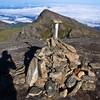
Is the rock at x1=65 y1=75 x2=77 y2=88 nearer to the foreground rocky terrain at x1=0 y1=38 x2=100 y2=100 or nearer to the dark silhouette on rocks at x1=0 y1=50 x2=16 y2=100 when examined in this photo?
the foreground rocky terrain at x1=0 y1=38 x2=100 y2=100

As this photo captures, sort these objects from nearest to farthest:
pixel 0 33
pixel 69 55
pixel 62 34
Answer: pixel 69 55 → pixel 62 34 → pixel 0 33

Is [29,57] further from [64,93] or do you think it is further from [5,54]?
[64,93]

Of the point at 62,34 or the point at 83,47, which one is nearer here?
the point at 83,47

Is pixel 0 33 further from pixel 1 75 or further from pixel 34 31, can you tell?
pixel 1 75

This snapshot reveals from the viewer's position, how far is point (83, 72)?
4388 centimetres

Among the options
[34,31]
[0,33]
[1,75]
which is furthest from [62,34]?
[1,75]

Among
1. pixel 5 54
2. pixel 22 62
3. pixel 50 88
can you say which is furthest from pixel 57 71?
pixel 5 54

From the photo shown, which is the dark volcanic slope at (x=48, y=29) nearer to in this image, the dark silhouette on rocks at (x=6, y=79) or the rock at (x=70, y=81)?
the dark silhouette on rocks at (x=6, y=79)

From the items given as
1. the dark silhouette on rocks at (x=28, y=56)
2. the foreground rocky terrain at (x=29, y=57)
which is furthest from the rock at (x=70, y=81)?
the dark silhouette on rocks at (x=28, y=56)

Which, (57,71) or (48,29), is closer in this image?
(57,71)

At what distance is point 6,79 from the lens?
4488 centimetres

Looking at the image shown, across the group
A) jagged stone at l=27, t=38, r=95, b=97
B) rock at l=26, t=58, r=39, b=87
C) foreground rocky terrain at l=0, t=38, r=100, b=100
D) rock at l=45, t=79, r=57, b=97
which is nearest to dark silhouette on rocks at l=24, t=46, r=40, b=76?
foreground rocky terrain at l=0, t=38, r=100, b=100

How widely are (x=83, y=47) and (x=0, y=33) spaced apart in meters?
109

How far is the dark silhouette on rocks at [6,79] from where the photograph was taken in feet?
136
